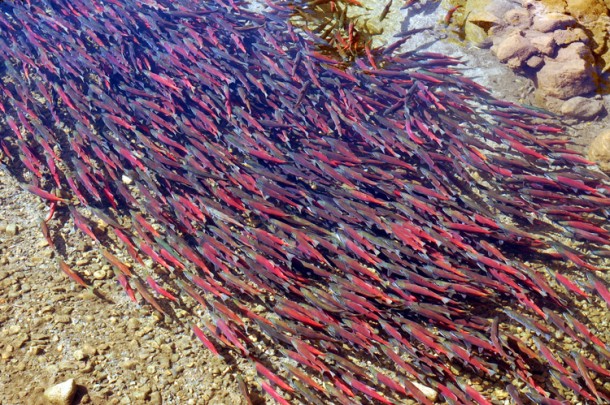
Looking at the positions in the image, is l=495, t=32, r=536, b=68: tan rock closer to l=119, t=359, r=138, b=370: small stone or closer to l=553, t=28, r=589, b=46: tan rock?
l=553, t=28, r=589, b=46: tan rock

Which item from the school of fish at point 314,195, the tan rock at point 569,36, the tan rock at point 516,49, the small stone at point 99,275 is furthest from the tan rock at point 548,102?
the small stone at point 99,275

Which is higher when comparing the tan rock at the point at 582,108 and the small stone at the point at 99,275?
the tan rock at the point at 582,108

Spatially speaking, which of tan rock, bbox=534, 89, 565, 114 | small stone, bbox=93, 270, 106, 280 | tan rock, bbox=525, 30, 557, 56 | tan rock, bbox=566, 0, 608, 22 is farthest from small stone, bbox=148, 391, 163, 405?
tan rock, bbox=566, 0, 608, 22

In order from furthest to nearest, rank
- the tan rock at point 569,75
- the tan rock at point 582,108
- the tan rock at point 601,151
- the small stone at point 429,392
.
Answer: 1. the tan rock at point 569,75
2. the tan rock at point 582,108
3. the tan rock at point 601,151
4. the small stone at point 429,392

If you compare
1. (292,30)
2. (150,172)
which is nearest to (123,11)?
(292,30)

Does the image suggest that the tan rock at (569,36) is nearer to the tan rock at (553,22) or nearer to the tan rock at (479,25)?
the tan rock at (553,22)

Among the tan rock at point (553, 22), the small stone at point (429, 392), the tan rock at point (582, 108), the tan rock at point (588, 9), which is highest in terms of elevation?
the tan rock at point (588, 9)
